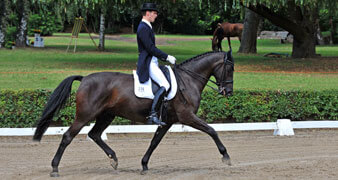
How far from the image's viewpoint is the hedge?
13383mm

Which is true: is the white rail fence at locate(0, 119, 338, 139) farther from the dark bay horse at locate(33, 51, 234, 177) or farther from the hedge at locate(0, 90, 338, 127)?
the dark bay horse at locate(33, 51, 234, 177)

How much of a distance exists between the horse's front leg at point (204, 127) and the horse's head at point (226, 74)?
0.72 metres

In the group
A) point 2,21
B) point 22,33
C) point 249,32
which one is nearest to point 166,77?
point 249,32

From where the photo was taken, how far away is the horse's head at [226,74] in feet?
30.2

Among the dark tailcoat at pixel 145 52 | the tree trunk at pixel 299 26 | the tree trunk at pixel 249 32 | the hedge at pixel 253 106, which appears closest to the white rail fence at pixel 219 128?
the hedge at pixel 253 106

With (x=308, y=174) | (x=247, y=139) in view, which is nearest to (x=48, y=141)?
(x=247, y=139)

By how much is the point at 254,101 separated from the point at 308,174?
17.1ft

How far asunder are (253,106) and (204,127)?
546 centimetres

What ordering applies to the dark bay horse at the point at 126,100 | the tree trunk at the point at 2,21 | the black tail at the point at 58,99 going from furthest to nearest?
the tree trunk at the point at 2,21
the black tail at the point at 58,99
the dark bay horse at the point at 126,100

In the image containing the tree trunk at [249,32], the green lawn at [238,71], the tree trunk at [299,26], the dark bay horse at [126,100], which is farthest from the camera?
the tree trunk at [249,32]

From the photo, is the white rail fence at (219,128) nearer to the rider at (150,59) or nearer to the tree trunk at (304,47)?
the rider at (150,59)

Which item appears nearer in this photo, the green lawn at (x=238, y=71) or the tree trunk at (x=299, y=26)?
the green lawn at (x=238, y=71)

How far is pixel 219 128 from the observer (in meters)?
12.9

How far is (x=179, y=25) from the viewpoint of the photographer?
64.7 metres
